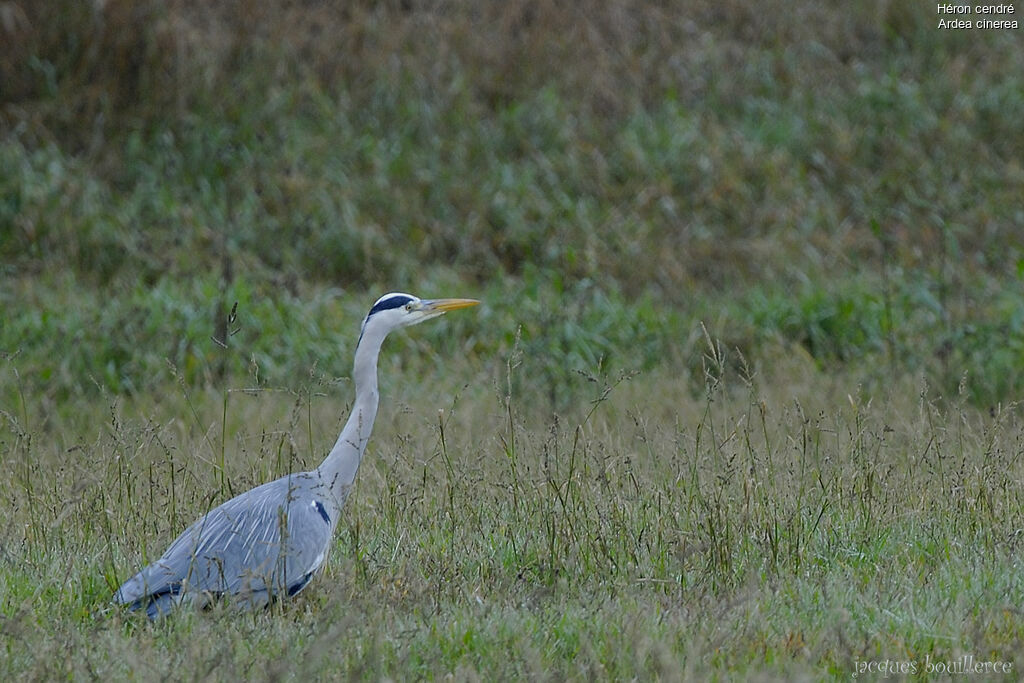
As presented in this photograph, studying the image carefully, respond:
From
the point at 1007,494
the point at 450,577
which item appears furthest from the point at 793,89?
the point at 450,577

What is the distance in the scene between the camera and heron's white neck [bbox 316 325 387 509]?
16.9ft

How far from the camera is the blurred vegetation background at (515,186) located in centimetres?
1035

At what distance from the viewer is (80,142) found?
44.3 feet

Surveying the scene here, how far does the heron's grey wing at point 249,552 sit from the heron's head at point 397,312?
2.39 ft

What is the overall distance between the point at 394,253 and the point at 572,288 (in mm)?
1921

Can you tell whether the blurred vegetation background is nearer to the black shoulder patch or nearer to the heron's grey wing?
the black shoulder patch

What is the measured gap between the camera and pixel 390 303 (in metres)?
5.51

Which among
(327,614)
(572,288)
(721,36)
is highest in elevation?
(721,36)

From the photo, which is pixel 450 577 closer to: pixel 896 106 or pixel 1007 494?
pixel 1007 494

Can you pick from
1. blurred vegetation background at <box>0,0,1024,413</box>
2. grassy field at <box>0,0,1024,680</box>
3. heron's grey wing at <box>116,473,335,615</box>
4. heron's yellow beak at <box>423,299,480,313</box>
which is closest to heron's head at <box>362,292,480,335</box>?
heron's yellow beak at <box>423,299,480,313</box>

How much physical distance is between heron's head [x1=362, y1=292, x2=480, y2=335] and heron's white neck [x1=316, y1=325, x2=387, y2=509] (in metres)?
0.09

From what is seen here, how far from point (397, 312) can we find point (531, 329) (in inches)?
197

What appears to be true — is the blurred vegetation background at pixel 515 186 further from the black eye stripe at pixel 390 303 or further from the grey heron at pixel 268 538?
the grey heron at pixel 268 538

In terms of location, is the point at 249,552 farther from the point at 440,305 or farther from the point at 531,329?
the point at 531,329
